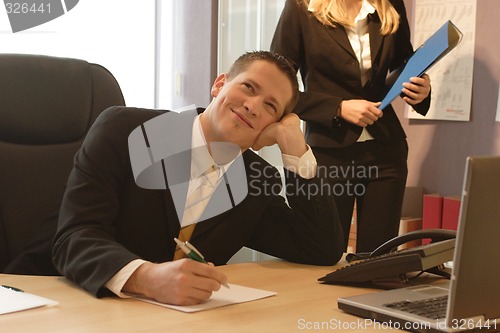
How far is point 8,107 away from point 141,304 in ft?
2.39

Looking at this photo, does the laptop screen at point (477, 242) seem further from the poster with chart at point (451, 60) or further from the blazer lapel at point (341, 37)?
the poster with chart at point (451, 60)

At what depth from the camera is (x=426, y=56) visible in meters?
1.99

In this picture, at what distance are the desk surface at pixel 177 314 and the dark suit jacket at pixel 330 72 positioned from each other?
34.5 inches

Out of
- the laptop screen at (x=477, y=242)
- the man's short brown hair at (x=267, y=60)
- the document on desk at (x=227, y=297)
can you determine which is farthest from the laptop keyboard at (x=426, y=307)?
the man's short brown hair at (x=267, y=60)

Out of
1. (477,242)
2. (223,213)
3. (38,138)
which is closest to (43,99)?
(38,138)

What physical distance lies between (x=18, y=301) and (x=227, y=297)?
342mm

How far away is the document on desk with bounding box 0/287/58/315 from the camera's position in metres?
1.08

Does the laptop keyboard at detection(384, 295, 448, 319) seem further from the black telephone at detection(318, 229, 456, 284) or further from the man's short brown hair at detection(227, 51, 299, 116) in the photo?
the man's short brown hair at detection(227, 51, 299, 116)

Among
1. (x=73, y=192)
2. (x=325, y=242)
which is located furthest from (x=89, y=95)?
(x=325, y=242)

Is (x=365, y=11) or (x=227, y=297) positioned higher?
(x=365, y=11)

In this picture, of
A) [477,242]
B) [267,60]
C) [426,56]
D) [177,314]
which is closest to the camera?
[477,242]

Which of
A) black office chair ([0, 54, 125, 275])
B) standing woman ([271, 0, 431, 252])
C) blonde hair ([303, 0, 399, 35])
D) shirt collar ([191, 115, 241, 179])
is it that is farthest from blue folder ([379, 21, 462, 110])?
black office chair ([0, 54, 125, 275])

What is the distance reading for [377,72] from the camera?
2.23 metres

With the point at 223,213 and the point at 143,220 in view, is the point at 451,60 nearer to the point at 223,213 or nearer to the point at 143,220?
the point at 223,213
